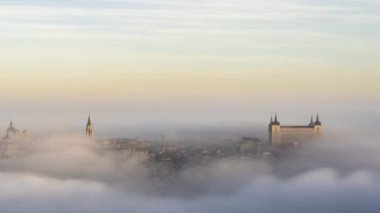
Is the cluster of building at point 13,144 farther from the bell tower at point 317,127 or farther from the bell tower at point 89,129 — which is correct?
the bell tower at point 317,127

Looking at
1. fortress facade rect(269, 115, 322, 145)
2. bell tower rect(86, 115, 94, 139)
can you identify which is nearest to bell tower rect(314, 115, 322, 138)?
fortress facade rect(269, 115, 322, 145)

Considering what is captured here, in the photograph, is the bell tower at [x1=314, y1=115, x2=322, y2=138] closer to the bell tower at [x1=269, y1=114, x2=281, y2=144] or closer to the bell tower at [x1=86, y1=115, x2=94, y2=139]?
the bell tower at [x1=269, y1=114, x2=281, y2=144]

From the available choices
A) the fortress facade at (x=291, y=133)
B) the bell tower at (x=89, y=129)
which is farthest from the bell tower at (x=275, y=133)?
the bell tower at (x=89, y=129)

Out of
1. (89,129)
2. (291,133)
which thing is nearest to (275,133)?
(291,133)

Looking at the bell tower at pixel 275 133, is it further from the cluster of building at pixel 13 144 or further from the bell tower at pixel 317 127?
the cluster of building at pixel 13 144

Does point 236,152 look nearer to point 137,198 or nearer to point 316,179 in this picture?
point 316,179

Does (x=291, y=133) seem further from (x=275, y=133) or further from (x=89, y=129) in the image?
(x=89, y=129)

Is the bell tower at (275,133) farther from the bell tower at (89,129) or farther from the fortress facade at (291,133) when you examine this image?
the bell tower at (89,129)

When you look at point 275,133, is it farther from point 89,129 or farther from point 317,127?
point 89,129

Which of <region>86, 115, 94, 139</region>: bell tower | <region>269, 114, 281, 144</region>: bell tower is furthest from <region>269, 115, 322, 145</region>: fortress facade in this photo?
<region>86, 115, 94, 139</region>: bell tower
